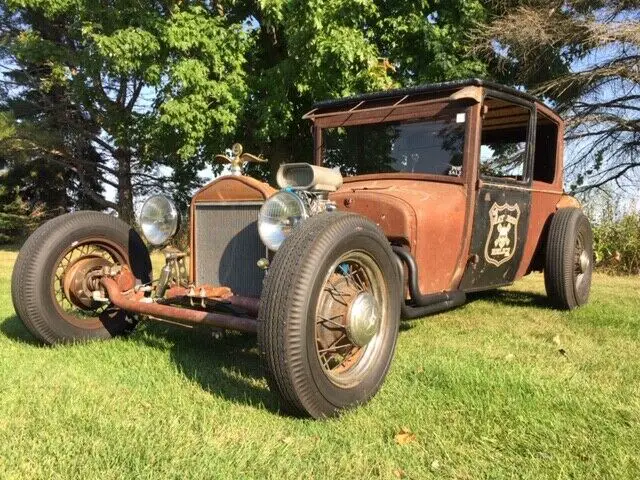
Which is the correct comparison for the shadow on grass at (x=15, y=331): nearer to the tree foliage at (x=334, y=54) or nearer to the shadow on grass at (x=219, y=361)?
the shadow on grass at (x=219, y=361)

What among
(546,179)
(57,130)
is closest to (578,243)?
(546,179)

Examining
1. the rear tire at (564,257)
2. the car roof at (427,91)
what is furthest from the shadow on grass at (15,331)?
the rear tire at (564,257)

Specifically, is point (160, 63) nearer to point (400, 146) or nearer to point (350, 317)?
point (400, 146)

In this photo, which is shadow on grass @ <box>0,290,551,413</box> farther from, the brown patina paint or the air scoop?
the air scoop

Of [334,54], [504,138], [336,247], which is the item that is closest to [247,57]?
[334,54]

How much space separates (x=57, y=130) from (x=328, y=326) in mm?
16571

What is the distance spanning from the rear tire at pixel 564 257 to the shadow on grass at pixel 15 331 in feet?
13.4

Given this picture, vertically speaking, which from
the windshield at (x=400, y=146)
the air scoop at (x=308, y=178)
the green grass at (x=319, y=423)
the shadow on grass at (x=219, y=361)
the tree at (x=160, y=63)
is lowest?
the shadow on grass at (x=219, y=361)

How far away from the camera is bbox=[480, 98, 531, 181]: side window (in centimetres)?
446

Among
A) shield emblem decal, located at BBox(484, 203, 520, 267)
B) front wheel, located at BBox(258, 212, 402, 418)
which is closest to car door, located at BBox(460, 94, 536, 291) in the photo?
shield emblem decal, located at BBox(484, 203, 520, 267)

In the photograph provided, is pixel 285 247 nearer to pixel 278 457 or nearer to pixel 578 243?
pixel 278 457

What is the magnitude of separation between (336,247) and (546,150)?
363 centimetres

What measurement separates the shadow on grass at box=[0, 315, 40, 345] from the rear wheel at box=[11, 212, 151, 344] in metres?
0.28

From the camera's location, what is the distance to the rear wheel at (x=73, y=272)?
11.7 ft
